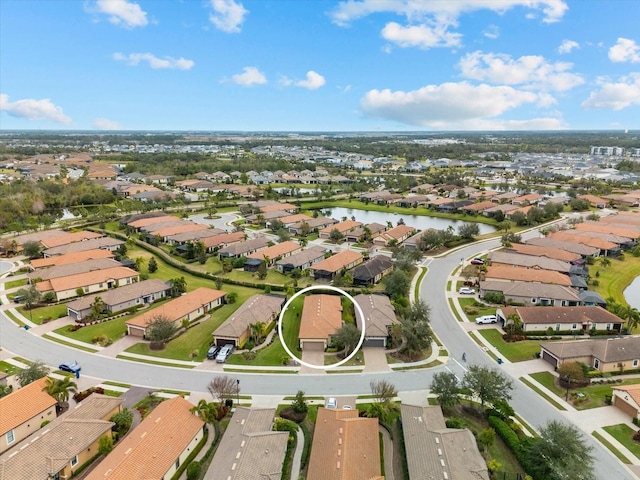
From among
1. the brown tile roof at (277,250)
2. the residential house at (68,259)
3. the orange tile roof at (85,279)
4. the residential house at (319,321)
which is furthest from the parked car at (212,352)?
the residential house at (68,259)

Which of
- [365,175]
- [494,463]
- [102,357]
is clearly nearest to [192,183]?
[365,175]

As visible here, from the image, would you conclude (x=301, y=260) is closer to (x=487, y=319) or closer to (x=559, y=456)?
(x=487, y=319)

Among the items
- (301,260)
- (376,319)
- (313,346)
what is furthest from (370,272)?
(313,346)

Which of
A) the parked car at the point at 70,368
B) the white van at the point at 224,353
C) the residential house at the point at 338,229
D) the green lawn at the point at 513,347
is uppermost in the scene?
the residential house at the point at 338,229

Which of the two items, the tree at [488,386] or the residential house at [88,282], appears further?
the residential house at [88,282]

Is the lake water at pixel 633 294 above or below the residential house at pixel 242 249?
below

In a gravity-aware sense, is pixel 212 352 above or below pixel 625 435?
above

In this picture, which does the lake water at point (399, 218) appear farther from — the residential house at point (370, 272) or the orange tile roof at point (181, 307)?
the orange tile roof at point (181, 307)
